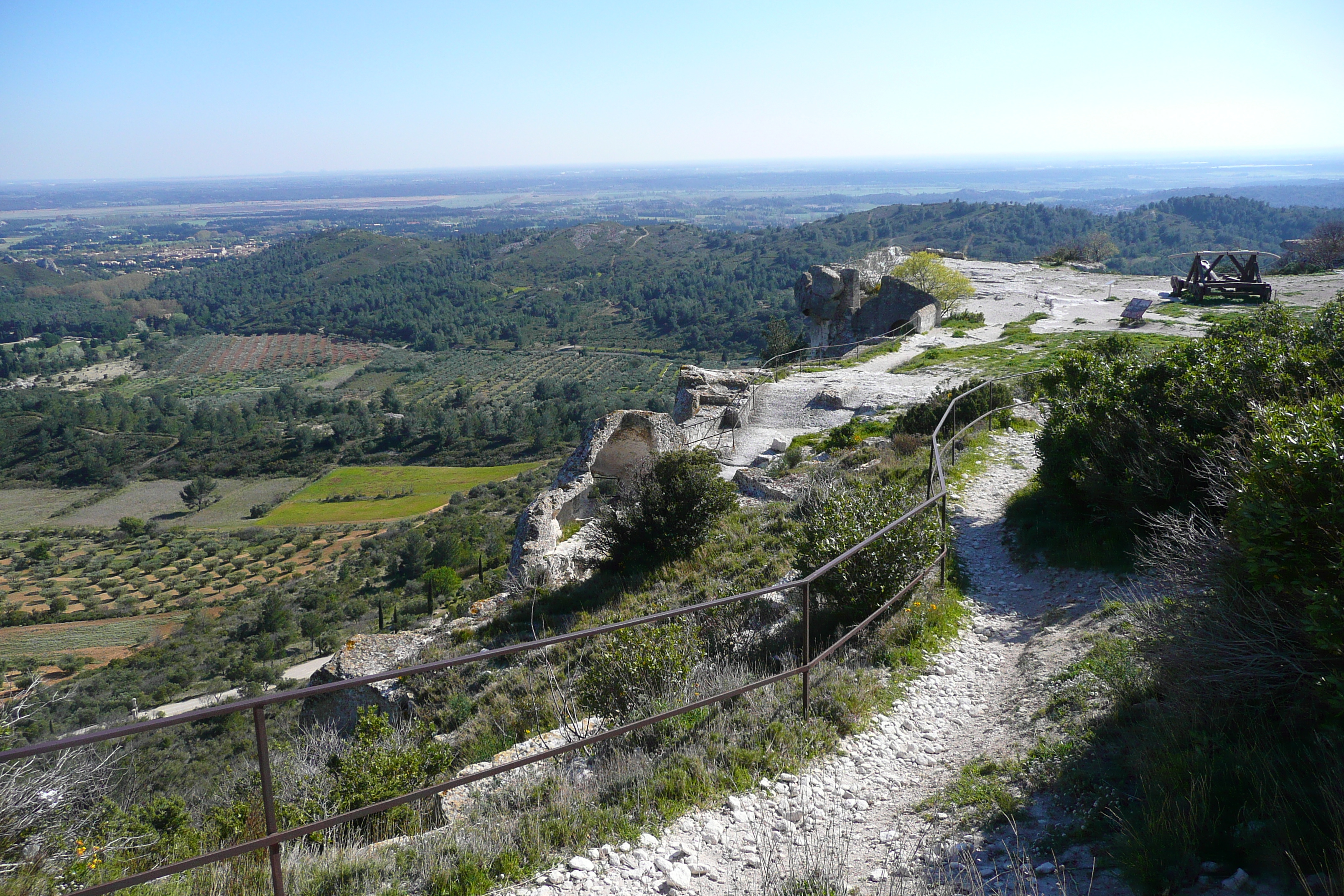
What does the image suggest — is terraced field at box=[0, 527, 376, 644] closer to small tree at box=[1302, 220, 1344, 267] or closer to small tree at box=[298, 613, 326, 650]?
small tree at box=[298, 613, 326, 650]

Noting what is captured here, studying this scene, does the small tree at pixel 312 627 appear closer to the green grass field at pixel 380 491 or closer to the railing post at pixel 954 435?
the green grass field at pixel 380 491

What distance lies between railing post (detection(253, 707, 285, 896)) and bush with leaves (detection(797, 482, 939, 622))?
17.2ft

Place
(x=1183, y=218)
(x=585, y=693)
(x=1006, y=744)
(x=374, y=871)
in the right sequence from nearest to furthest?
(x=374, y=871)
(x=1006, y=744)
(x=585, y=693)
(x=1183, y=218)

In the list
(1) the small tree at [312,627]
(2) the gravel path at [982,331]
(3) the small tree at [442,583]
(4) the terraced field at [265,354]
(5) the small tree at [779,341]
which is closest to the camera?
(2) the gravel path at [982,331]

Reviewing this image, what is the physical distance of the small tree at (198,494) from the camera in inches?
2773

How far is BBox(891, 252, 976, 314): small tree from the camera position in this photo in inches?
1324

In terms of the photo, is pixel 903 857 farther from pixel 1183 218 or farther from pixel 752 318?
pixel 1183 218

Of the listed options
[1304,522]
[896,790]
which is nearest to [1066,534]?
[896,790]

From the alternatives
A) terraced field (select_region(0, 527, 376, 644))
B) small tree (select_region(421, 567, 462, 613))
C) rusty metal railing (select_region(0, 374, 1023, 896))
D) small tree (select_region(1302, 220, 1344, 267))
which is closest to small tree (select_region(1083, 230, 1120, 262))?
small tree (select_region(1302, 220, 1344, 267))

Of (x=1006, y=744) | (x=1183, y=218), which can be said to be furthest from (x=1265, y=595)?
(x=1183, y=218)

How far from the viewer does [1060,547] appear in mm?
8266

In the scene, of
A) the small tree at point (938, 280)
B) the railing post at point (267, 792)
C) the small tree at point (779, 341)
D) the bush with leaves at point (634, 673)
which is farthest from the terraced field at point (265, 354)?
the railing post at point (267, 792)

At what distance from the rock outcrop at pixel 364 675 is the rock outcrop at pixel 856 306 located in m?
22.8

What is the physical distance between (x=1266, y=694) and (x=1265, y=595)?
1.63 feet
